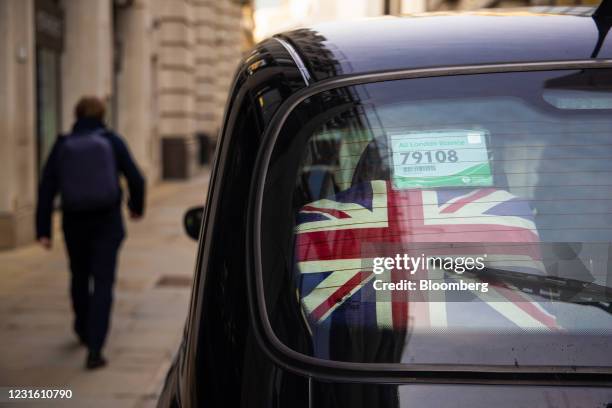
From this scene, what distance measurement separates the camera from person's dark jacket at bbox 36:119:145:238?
5972 millimetres

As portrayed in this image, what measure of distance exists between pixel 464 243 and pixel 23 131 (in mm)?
10031

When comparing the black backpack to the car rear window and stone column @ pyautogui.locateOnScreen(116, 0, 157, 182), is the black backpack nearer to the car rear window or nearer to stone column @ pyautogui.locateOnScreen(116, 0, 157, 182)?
the car rear window

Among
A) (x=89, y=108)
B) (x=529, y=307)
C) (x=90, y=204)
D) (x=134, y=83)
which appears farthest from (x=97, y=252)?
(x=134, y=83)

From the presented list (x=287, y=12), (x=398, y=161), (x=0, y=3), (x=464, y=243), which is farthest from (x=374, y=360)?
(x=287, y=12)

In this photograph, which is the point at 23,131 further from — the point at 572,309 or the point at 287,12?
the point at 287,12

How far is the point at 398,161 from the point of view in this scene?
2.07m

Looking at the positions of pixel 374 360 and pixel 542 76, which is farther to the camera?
pixel 542 76

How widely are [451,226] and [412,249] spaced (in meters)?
0.10

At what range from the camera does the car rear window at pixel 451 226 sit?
1.92 metres

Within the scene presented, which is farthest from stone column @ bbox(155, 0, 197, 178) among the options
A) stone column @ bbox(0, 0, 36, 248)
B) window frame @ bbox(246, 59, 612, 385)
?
window frame @ bbox(246, 59, 612, 385)

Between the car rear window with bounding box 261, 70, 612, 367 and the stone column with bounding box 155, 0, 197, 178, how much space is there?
21653 millimetres

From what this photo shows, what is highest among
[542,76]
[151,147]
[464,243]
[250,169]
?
[542,76]

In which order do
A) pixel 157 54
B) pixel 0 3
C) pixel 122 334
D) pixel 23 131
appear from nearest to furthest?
pixel 122 334 → pixel 0 3 → pixel 23 131 → pixel 157 54

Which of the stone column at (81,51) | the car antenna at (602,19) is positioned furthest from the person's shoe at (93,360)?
the stone column at (81,51)
